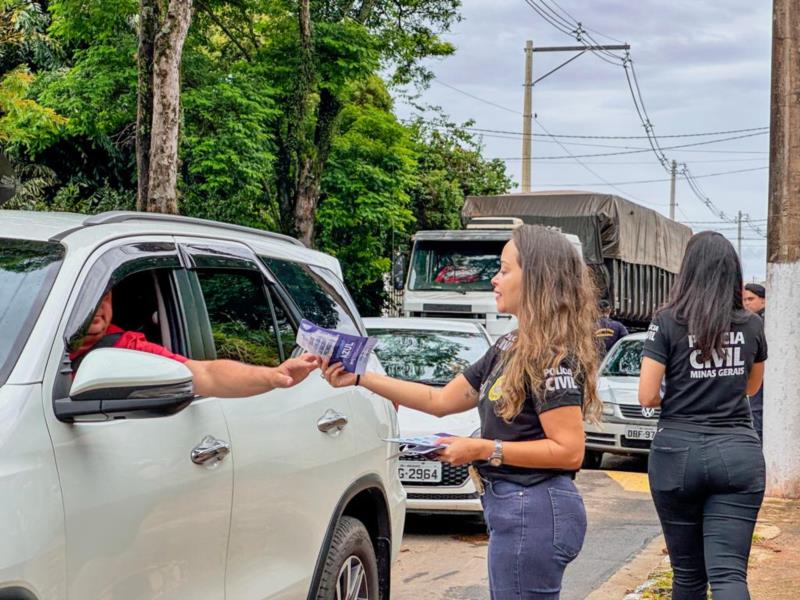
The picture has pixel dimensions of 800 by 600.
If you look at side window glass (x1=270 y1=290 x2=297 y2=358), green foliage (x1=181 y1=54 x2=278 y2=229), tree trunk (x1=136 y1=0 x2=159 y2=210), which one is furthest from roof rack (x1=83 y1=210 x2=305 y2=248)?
green foliage (x1=181 y1=54 x2=278 y2=229)

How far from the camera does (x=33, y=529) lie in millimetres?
2527

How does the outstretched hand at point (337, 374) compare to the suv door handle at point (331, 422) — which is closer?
the outstretched hand at point (337, 374)

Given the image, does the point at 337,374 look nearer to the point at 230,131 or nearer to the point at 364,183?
the point at 230,131

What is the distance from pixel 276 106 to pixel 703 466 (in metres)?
17.4

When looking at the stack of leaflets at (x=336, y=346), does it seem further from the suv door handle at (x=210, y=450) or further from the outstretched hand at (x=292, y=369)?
the suv door handle at (x=210, y=450)

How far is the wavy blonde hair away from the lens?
3256mm

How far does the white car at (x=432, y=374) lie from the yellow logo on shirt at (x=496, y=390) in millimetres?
5229

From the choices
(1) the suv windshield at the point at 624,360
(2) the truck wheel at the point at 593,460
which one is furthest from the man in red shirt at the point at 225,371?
(1) the suv windshield at the point at 624,360

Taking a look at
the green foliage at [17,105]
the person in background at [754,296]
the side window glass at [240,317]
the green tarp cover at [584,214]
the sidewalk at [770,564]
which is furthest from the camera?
the green tarp cover at [584,214]

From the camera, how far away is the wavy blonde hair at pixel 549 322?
326 centimetres

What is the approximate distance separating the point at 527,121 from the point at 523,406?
91.5 feet

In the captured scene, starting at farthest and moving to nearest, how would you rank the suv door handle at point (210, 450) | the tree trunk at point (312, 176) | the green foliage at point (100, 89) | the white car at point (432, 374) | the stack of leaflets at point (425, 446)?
the tree trunk at point (312, 176) < the green foliage at point (100, 89) < the white car at point (432, 374) < the suv door handle at point (210, 450) < the stack of leaflets at point (425, 446)

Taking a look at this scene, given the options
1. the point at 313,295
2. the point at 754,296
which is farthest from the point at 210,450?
the point at 754,296

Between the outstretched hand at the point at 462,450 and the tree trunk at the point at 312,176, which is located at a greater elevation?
the tree trunk at the point at 312,176
